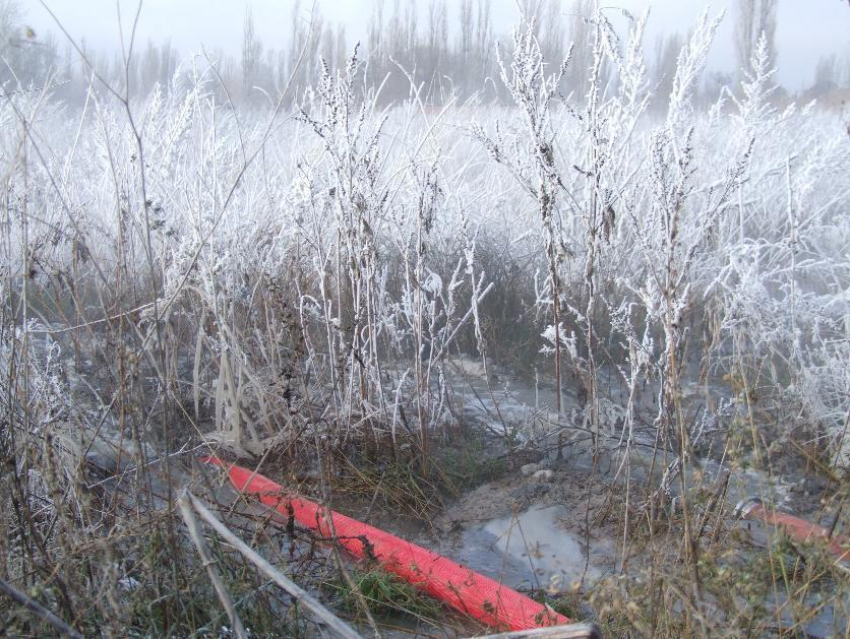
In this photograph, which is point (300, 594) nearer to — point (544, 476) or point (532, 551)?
point (532, 551)

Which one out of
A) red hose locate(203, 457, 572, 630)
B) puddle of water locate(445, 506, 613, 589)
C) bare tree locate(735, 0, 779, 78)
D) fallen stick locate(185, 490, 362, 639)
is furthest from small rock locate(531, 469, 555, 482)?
bare tree locate(735, 0, 779, 78)

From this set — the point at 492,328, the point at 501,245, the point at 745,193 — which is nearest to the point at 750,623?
the point at 492,328

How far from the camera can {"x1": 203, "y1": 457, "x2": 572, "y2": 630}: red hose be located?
208 centimetres

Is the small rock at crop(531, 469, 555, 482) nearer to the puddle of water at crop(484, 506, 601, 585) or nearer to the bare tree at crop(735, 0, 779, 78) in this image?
the puddle of water at crop(484, 506, 601, 585)

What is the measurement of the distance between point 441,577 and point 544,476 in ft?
2.74

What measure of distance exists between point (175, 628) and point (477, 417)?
6.58 feet

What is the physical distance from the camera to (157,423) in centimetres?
338

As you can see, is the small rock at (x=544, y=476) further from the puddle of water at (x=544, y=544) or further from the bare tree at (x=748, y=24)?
the bare tree at (x=748, y=24)

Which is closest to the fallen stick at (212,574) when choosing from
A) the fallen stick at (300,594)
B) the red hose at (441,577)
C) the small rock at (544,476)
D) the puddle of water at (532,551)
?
the fallen stick at (300,594)

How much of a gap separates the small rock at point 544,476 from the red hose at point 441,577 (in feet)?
2.29

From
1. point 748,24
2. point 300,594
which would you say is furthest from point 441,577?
point 748,24

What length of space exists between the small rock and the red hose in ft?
2.29

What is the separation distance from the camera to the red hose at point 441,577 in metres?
2.08

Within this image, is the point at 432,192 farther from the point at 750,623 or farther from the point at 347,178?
the point at 750,623
